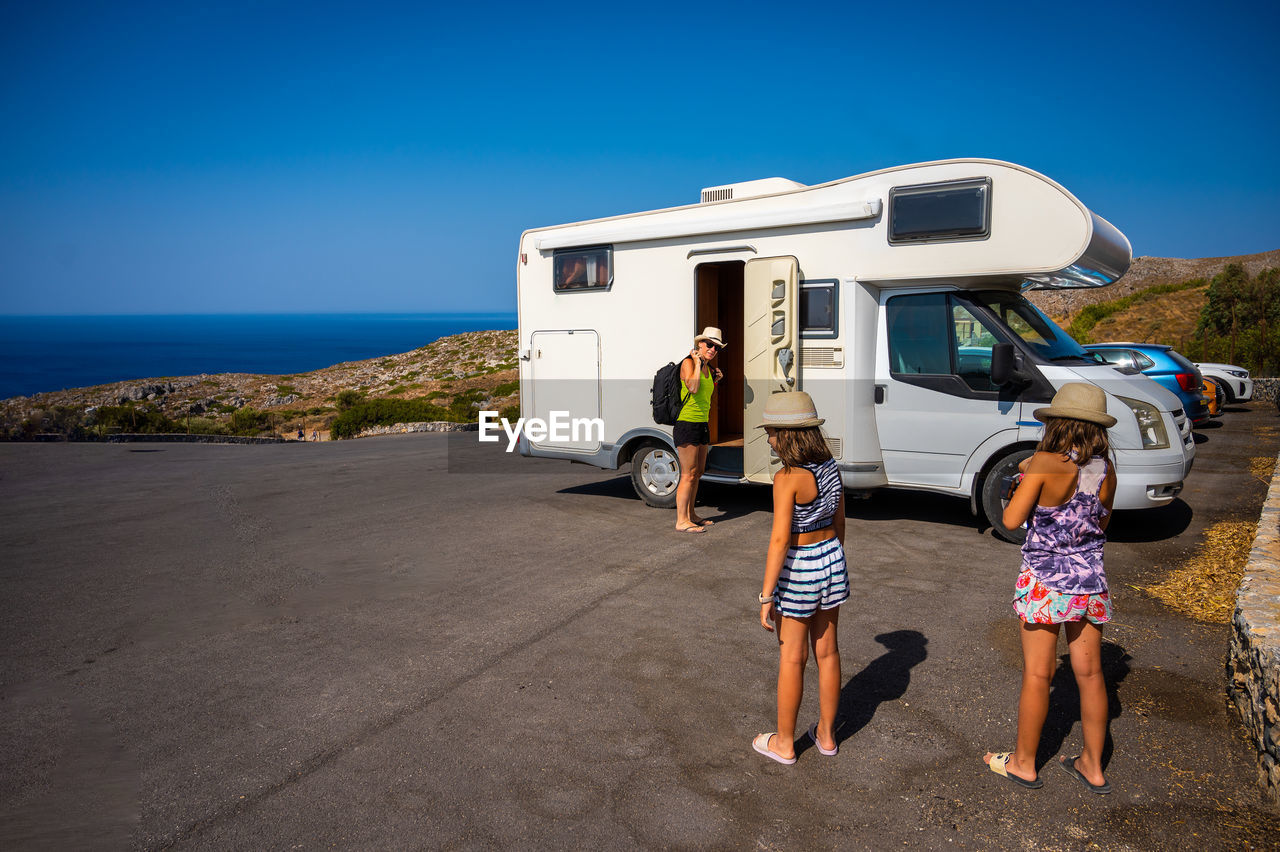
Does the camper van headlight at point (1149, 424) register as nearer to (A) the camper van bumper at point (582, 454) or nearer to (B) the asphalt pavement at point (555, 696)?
(B) the asphalt pavement at point (555, 696)

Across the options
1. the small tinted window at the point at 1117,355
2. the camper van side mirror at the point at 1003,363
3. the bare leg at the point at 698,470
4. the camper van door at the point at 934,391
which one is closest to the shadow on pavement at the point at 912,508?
the camper van door at the point at 934,391

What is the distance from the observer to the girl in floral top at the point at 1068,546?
3.32 meters

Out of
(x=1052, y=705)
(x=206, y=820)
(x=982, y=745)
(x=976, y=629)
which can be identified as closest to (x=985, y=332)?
(x=976, y=629)

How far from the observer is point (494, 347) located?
58938 millimetres

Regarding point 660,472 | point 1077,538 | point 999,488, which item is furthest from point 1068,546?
point 660,472

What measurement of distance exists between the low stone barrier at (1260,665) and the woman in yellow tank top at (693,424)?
458cm

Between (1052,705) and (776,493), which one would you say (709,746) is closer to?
(776,493)

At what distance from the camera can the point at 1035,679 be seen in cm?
340

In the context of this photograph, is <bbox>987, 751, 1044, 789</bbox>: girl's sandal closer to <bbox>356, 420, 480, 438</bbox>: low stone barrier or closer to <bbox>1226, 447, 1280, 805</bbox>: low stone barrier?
<bbox>1226, 447, 1280, 805</bbox>: low stone barrier

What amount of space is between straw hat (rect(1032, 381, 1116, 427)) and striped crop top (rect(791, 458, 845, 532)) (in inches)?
36.6

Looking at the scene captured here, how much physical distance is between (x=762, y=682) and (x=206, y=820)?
275 centimetres

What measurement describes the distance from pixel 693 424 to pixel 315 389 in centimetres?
4551

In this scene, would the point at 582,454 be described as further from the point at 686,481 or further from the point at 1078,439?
the point at 1078,439

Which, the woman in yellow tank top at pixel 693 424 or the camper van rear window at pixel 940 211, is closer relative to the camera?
the camper van rear window at pixel 940 211
